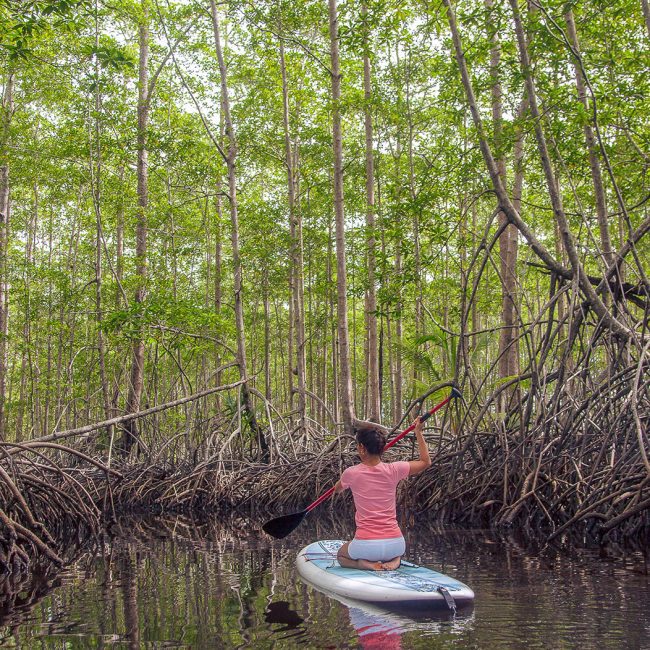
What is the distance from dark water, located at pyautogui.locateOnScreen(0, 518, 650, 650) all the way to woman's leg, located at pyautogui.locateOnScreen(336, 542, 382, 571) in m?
0.28

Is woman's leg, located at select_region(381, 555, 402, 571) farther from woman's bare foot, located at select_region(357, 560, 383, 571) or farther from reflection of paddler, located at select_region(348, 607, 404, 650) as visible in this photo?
reflection of paddler, located at select_region(348, 607, 404, 650)

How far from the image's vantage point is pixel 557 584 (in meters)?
4.12

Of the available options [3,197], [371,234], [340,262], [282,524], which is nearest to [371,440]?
[282,524]

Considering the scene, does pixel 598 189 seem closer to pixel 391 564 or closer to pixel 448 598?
pixel 391 564

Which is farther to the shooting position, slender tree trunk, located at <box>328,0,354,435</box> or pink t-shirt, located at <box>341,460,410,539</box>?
slender tree trunk, located at <box>328,0,354,435</box>

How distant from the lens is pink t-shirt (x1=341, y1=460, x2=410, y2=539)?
442 cm

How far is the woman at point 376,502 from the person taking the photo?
439cm

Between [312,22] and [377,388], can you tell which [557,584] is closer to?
[377,388]

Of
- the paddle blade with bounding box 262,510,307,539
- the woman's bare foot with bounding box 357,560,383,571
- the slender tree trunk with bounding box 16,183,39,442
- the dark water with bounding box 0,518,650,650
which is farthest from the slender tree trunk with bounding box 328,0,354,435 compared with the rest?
the slender tree trunk with bounding box 16,183,39,442

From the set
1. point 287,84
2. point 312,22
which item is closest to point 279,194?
point 287,84

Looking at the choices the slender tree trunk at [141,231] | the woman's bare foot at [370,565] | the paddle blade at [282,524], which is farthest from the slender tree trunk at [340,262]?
the woman's bare foot at [370,565]

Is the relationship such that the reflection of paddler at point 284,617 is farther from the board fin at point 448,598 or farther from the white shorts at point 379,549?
the board fin at point 448,598

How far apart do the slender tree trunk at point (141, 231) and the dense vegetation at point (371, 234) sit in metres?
0.06

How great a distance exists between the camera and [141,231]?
1359 centimetres
